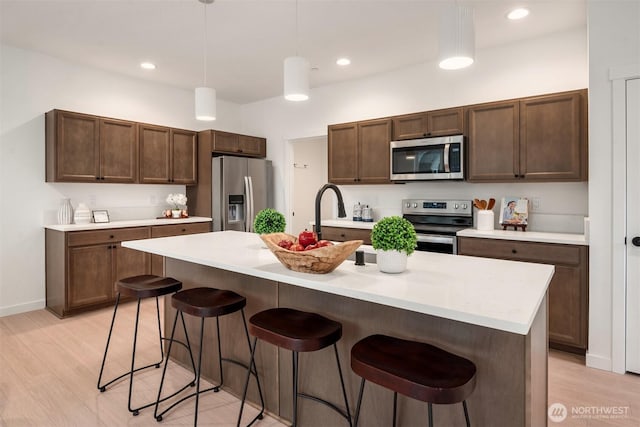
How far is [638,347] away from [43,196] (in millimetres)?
5449

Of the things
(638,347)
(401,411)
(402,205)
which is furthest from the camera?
(402,205)

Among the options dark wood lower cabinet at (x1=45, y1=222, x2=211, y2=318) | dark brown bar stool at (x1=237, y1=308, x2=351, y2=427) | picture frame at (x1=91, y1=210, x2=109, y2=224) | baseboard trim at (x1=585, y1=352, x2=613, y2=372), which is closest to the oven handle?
baseboard trim at (x1=585, y1=352, x2=613, y2=372)

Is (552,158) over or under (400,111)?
under

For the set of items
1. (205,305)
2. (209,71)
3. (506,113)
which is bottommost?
(205,305)

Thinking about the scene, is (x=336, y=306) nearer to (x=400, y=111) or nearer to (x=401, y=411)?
(x=401, y=411)

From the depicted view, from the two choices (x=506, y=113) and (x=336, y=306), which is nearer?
(x=336, y=306)

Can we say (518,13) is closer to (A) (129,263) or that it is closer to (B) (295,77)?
(B) (295,77)

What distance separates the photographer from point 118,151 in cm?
434

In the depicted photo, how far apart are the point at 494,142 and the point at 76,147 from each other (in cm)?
423

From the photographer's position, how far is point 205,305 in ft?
6.65

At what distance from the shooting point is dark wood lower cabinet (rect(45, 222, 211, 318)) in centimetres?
375

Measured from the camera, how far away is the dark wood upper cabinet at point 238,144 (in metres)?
5.05

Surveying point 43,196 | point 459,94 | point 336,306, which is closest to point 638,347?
point 336,306

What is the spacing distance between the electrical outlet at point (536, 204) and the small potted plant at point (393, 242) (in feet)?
8.29
